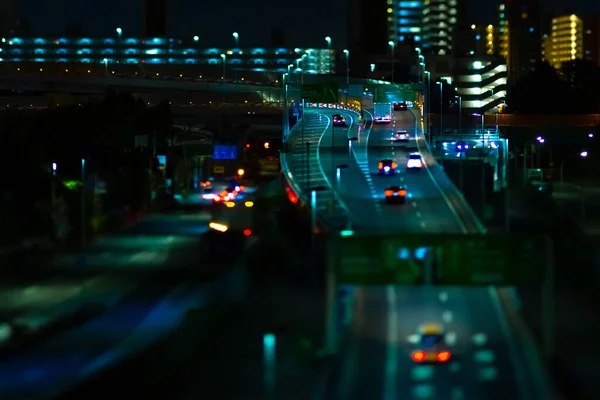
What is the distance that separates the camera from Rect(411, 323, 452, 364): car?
828 inches

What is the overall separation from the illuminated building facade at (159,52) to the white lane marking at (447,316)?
374 ft

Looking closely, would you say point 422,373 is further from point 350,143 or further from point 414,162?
point 350,143

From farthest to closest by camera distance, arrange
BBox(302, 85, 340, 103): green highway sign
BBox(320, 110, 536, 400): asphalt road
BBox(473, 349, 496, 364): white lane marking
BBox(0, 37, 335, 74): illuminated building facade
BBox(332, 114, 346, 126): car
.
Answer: BBox(0, 37, 335, 74): illuminated building facade → BBox(332, 114, 346, 126): car → BBox(302, 85, 340, 103): green highway sign → BBox(473, 349, 496, 364): white lane marking → BBox(320, 110, 536, 400): asphalt road

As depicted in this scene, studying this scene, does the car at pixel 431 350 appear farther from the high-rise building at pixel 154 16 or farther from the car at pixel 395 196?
the high-rise building at pixel 154 16

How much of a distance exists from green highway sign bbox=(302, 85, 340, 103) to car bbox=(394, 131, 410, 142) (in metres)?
19.4

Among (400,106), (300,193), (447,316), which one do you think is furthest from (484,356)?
(400,106)

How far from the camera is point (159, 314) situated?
25.7 meters

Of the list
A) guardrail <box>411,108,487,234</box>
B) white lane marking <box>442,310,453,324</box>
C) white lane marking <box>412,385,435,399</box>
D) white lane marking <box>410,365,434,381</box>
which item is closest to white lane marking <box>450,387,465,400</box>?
white lane marking <box>412,385,435,399</box>

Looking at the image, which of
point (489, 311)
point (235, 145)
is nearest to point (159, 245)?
point (489, 311)

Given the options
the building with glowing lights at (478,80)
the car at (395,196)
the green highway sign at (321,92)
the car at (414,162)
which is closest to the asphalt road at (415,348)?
the car at (395,196)

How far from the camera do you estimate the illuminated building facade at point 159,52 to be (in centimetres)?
14125

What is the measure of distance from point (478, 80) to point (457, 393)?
421 feet

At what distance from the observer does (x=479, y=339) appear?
2383 cm

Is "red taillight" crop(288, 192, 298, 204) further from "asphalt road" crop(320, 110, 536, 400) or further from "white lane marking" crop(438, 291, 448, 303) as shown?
"white lane marking" crop(438, 291, 448, 303)
